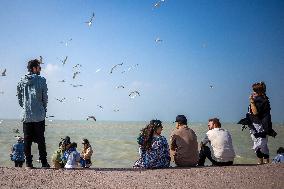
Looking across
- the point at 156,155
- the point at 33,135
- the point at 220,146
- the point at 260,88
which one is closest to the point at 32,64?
the point at 33,135

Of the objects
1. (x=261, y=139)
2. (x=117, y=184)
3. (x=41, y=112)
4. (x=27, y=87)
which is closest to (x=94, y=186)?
(x=117, y=184)

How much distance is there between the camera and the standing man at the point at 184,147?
774cm

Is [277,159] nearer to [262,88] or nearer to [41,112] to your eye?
A: [262,88]

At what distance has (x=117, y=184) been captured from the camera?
234 inches

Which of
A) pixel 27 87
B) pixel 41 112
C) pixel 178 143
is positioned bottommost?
pixel 178 143

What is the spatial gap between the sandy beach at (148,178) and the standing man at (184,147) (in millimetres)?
667

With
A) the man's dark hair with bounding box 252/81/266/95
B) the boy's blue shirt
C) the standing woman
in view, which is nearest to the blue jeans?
the boy's blue shirt

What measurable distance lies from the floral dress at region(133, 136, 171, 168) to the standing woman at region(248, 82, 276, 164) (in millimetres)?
2544

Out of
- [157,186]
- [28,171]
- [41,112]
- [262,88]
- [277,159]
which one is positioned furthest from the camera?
[277,159]

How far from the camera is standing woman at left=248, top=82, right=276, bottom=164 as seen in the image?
8305 millimetres

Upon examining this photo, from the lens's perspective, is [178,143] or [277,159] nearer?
[178,143]

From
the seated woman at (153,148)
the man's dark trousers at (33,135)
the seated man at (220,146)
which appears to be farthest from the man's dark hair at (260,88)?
the man's dark trousers at (33,135)

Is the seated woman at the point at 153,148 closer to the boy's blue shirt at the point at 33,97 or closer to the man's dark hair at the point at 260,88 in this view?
the boy's blue shirt at the point at 33,97

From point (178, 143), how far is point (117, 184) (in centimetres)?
234
